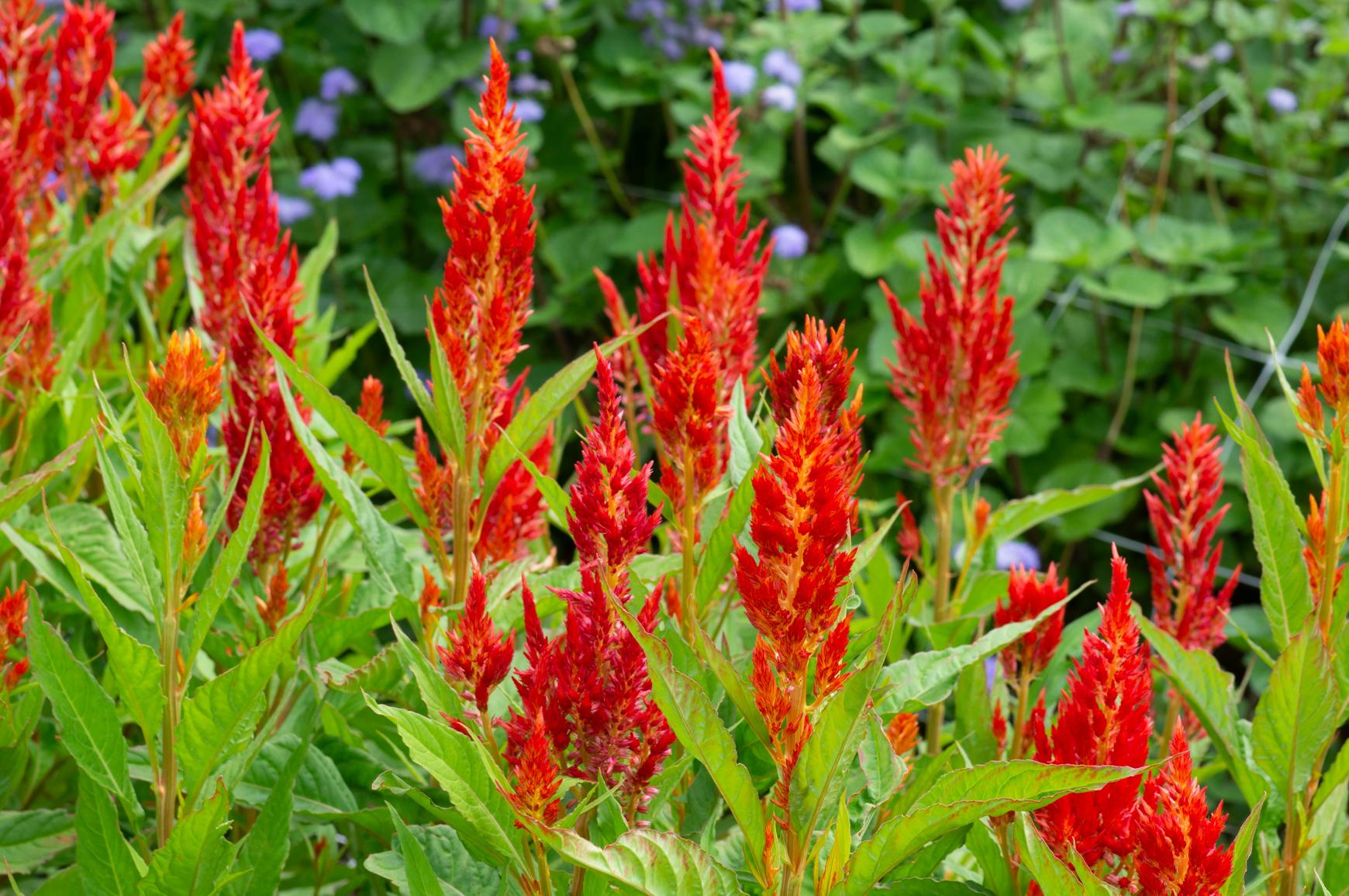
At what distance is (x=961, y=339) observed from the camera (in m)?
1.57

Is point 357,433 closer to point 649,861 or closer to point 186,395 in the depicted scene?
point 186,395

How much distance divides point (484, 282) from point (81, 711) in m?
0.49

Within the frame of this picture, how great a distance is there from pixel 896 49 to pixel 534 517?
4.13m

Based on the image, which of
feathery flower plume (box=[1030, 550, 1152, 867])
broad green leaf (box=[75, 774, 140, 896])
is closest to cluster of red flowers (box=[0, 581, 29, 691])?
broad green leaf (box=[75, 774, 140, 896])

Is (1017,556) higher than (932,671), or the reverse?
(932,671)

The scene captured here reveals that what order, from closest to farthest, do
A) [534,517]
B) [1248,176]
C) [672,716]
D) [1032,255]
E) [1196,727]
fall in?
[672,716]
[534,517]
[1196,727]
[1032,255]
[1248,176]

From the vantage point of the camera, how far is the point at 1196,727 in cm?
158

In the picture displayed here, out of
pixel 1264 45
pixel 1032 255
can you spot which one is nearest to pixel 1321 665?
pixel 1032 255

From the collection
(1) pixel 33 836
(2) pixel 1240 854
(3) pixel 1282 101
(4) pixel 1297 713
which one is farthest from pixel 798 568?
(3) pixel 1282 101

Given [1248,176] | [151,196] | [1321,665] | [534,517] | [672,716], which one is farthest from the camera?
[1248,176]

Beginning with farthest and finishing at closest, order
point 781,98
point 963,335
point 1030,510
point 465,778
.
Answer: point 781,98
point 1030,510
point 963,335
point 465,778

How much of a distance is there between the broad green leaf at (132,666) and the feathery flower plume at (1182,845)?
2.50 ft

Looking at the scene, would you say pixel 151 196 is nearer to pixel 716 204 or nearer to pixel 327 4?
pixel 716 204

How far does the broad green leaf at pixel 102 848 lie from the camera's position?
3.70 ft
